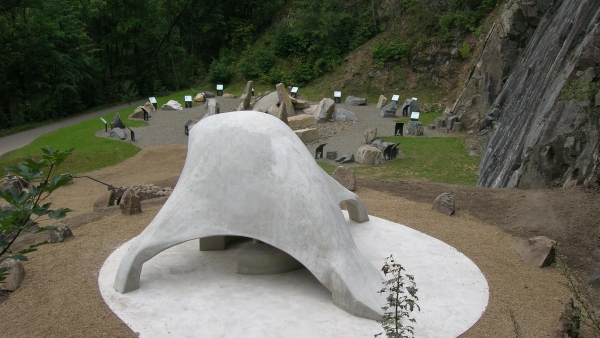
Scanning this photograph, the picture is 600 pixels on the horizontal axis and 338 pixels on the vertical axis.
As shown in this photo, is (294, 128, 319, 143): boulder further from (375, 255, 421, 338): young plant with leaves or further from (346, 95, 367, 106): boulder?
(375, 255, 421, 338): young plant with leaves

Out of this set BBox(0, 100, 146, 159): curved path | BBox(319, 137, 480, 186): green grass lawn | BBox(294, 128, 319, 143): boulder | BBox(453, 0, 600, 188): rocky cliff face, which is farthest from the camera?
BBox(0, 100, 146, 159): curved path

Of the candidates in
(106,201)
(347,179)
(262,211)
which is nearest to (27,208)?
(262,211)

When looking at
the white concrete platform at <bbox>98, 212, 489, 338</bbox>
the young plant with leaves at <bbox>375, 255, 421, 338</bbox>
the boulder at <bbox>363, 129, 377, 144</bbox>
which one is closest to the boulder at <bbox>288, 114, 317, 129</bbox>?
the boulder at <bbox>363, 129, 377, 144</bbox>

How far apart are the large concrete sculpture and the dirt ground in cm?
114

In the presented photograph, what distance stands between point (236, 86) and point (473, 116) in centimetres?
2038

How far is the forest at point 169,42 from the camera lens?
34669mm

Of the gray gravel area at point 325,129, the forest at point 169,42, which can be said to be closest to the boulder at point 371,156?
the gray gravel area at point 325,129

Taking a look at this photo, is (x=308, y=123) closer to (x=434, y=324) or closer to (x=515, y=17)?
(x=515, y=17)

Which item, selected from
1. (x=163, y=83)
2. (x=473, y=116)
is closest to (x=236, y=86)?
(x=163, y=83)

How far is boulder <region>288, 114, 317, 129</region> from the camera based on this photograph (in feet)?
95.3

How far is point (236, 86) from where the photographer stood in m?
42.5

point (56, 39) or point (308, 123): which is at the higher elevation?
point (56, 39)

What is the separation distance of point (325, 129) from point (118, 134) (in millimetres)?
10817

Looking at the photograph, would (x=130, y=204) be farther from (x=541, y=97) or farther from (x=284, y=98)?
(x=284, y=98)
